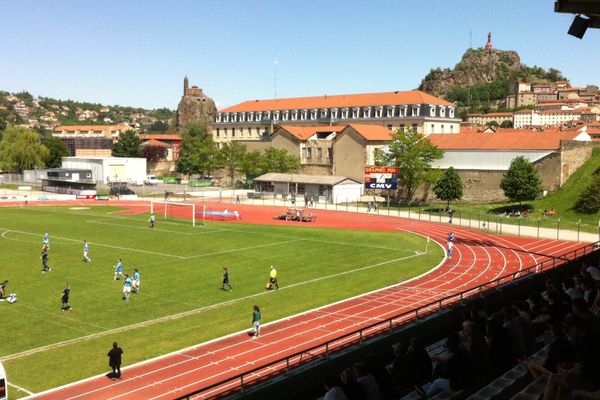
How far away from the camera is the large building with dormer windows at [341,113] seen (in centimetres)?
9712

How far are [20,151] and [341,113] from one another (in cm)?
6113

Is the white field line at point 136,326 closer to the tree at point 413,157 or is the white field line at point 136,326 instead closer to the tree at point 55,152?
the tree at point 413,157

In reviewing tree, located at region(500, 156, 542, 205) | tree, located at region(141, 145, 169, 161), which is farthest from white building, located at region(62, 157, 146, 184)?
tree, located at region(500, 156, 542, 205)

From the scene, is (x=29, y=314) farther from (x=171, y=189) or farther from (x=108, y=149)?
(x=108, y=149)

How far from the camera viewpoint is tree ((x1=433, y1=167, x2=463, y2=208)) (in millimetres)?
68562

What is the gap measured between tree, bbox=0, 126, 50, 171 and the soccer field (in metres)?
61.5

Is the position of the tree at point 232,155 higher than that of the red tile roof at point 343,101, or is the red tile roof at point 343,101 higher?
the red tile roof at point 343,101

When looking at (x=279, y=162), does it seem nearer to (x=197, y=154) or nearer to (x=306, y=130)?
(x=306, y=130)

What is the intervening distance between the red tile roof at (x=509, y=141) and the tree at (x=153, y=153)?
7337 centimetres

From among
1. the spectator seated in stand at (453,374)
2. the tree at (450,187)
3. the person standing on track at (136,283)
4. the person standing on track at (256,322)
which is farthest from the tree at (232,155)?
the spectator seated in stand at (453,374)

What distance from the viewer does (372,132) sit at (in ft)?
292

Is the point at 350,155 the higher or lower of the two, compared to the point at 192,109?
lower

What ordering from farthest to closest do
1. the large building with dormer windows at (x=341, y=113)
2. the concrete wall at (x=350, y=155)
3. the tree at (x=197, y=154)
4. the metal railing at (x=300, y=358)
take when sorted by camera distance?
the tree at (x=197, y=154), the large building with dormer windows at (x=341, y=113), the concrete wall at (x=350, y=155), the metal railing at (x=300, y=358)

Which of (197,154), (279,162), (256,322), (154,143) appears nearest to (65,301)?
(256,322)
